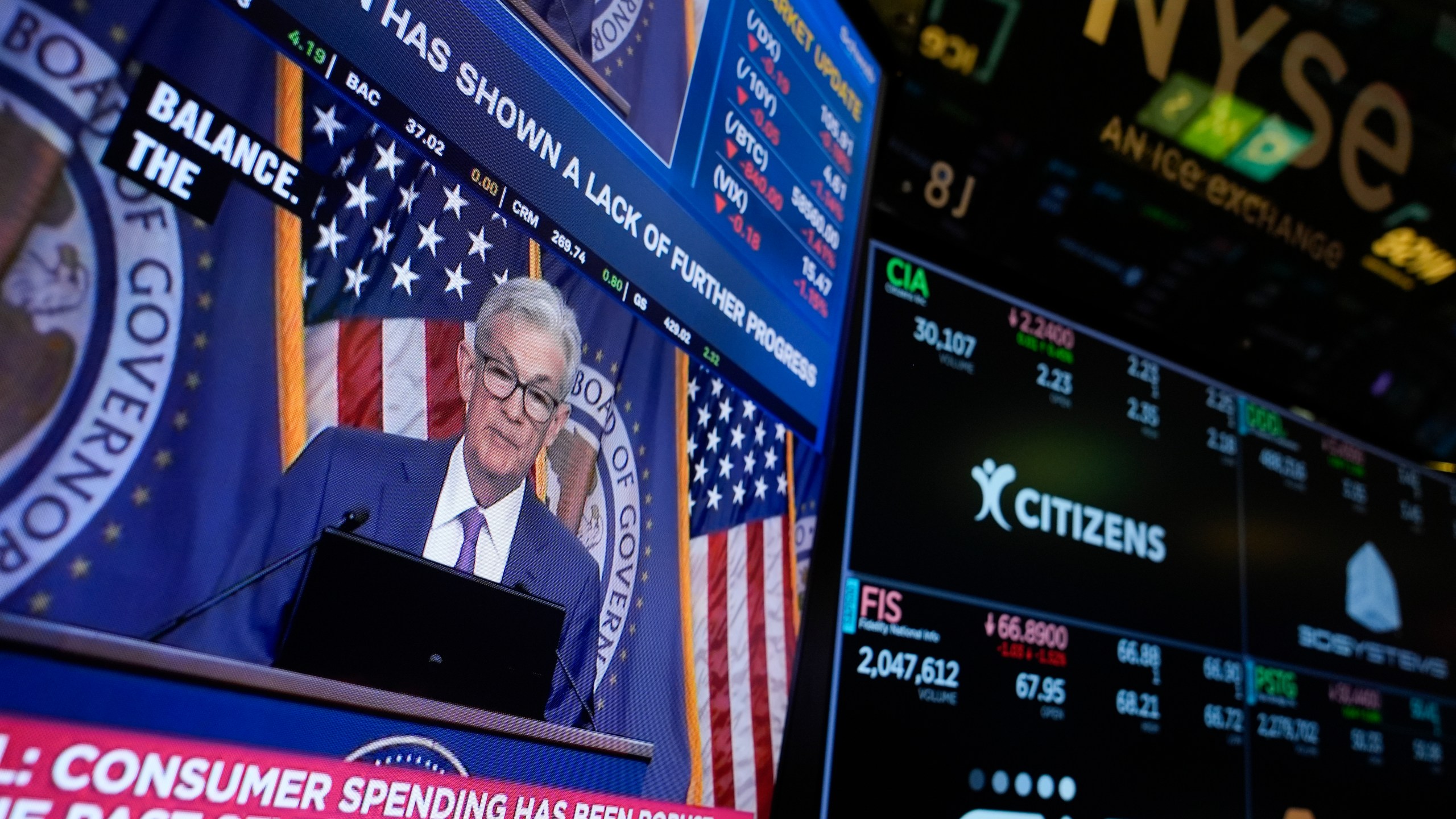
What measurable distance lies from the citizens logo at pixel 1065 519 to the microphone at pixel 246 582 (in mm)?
1739

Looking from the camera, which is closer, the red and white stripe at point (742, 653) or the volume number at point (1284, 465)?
the red and white stripe at point (742, 653)

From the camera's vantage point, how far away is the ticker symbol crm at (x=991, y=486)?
8.42 feet

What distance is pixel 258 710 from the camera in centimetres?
109

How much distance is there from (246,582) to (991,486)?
1960 millimetres

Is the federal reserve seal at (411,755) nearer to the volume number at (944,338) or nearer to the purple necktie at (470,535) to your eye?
the purple necktie at (470,535)

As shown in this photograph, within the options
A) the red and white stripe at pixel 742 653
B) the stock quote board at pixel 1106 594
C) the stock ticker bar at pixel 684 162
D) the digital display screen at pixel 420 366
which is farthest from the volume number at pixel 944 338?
the red and white stripe at pixel 742 653

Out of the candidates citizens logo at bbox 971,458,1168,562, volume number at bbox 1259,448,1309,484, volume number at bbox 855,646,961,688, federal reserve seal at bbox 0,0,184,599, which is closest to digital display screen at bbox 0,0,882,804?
federal reserve seal at bbox 0,0,184,599

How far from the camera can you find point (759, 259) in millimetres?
2084

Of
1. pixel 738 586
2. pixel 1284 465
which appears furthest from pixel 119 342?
pixel 1284 465

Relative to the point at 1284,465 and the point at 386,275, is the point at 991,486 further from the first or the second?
the point at 386,275

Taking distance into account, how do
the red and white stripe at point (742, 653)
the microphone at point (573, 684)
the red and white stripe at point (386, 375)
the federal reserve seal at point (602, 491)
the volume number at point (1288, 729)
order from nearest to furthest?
the red and white stripe at point (386, 375), the microphone at point (573, 684), the federal reserve seal at point (602, 491), the red and white stripe at point (742, 653), the volume number at point (1288, 729)

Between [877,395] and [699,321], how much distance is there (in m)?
0.74

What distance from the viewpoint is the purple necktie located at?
135cm

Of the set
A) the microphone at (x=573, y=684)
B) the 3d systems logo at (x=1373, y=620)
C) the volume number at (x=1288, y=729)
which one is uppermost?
the 3d systems logo at (x=1373, y=620)
